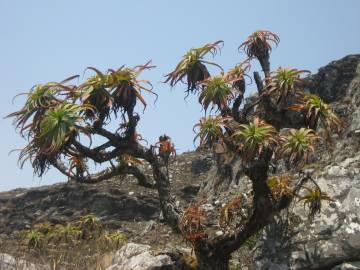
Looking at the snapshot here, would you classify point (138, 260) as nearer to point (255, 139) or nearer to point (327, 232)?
point (327, 232)

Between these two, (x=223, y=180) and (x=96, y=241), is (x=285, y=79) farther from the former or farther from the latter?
(x=223, y=180)

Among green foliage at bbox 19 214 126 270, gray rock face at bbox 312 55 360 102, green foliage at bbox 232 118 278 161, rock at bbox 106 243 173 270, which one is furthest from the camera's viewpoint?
gray rock face at bbox 312 55 360 102

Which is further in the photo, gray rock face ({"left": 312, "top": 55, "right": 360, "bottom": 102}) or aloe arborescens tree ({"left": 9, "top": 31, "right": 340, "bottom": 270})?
gray rock face ({"left": 312, "top": 55, "right": 360, "bottom": 102})

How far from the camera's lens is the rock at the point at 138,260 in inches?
391

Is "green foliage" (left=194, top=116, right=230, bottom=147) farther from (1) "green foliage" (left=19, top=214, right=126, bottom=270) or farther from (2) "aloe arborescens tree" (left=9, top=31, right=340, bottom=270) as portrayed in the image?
(1) "green foliage" (left=19, top=214, right=126, bottom=270)

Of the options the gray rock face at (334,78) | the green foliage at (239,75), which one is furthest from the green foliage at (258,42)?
the gray rock face at (334,78)

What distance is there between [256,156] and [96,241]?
14.9 feet

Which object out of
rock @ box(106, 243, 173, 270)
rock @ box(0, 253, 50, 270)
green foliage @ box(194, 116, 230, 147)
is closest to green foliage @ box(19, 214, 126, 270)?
rock @ box(0, 253, 50, 270)

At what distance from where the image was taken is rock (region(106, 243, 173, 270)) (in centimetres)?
994

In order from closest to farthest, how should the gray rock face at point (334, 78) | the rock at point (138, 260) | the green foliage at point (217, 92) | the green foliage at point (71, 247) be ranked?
the green foliage at point (217, 92) → the green foliage at point (71, 247) → the rock at point (138, 260) → the gray rock face at point (334, 78)

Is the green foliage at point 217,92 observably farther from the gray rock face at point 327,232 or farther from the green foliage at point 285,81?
the gray rock face at point 327,232

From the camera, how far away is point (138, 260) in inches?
406

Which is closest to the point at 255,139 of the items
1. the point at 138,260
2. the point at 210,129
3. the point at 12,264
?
the point at 210,129

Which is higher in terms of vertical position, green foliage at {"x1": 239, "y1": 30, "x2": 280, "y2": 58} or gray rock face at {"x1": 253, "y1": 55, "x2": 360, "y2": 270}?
green foliage at {"x1": 239, "y1": 30, "x2": 280, "y2": 58}
